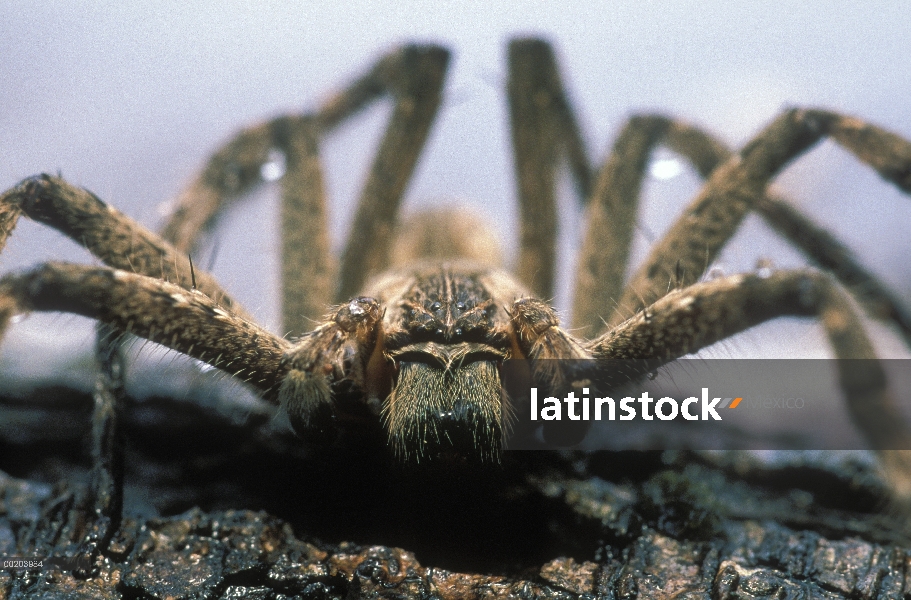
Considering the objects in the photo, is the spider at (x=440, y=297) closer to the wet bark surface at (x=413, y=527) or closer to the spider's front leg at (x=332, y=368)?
the spider's front leg at (x=332, y=368)

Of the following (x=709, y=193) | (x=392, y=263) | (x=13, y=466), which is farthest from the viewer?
(x=392, y=263)

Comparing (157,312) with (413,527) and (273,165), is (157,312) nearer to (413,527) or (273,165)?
(413,527)

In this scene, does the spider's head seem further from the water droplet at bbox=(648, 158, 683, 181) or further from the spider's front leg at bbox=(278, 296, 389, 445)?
the water droplet at bbox=(648, 158, 683, 181)

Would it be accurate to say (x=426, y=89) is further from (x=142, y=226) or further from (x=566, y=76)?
(x=142, y=226)

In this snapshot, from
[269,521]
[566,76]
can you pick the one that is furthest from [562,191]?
[269,521]

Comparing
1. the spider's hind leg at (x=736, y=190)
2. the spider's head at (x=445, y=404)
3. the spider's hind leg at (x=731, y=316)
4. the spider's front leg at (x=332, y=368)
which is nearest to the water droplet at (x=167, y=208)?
the spider's front leg at (x=332, y=368)

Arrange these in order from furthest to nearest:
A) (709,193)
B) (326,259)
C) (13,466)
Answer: (326,259) → (709,193) → (13,466)

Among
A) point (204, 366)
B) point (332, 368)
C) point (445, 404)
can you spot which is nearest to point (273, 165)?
point (204, 366)
